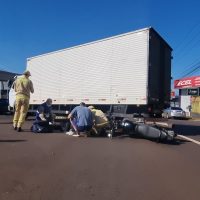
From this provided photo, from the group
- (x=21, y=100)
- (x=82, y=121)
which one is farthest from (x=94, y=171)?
(x=21, y=100)

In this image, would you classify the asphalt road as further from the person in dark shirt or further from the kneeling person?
the kneeling person

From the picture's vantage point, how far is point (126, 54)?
15195 mm

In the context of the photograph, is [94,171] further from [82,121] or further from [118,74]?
[118,74]

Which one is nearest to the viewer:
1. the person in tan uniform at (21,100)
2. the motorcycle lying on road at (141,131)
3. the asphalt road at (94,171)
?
the asphalt road at (94,171)

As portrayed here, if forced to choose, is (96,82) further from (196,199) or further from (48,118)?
(196,199)

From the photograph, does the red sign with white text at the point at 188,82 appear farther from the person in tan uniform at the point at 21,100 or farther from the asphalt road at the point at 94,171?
the asphalt road at the point at 94,171

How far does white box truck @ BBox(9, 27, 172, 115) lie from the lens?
14.8 meters

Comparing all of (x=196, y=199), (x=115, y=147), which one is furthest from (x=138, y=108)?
(x=196, y=199)

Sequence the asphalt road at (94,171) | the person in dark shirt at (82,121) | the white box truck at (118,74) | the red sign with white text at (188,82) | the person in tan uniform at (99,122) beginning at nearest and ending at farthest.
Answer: the asphalt road at (94,171), the person in dark shirt at (82,121), the person in tan uniform at (99,122), the white box truck at (118,74), the red sign with white text at (188,82)

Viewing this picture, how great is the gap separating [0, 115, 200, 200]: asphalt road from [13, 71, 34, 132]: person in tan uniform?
2.31m

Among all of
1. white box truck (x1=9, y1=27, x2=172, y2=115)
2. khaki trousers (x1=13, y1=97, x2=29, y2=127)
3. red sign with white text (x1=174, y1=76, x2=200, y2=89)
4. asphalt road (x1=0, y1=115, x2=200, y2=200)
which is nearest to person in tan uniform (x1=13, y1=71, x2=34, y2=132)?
khaki trousers (x1=13, y1=97, x2=29, y2=127)

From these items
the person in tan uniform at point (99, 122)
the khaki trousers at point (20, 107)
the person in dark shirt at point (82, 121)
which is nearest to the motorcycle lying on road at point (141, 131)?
the person in tan uniform at point (99, 122)

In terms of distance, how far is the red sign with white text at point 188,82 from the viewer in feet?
175

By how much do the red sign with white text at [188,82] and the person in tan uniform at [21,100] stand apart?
1657 inches
